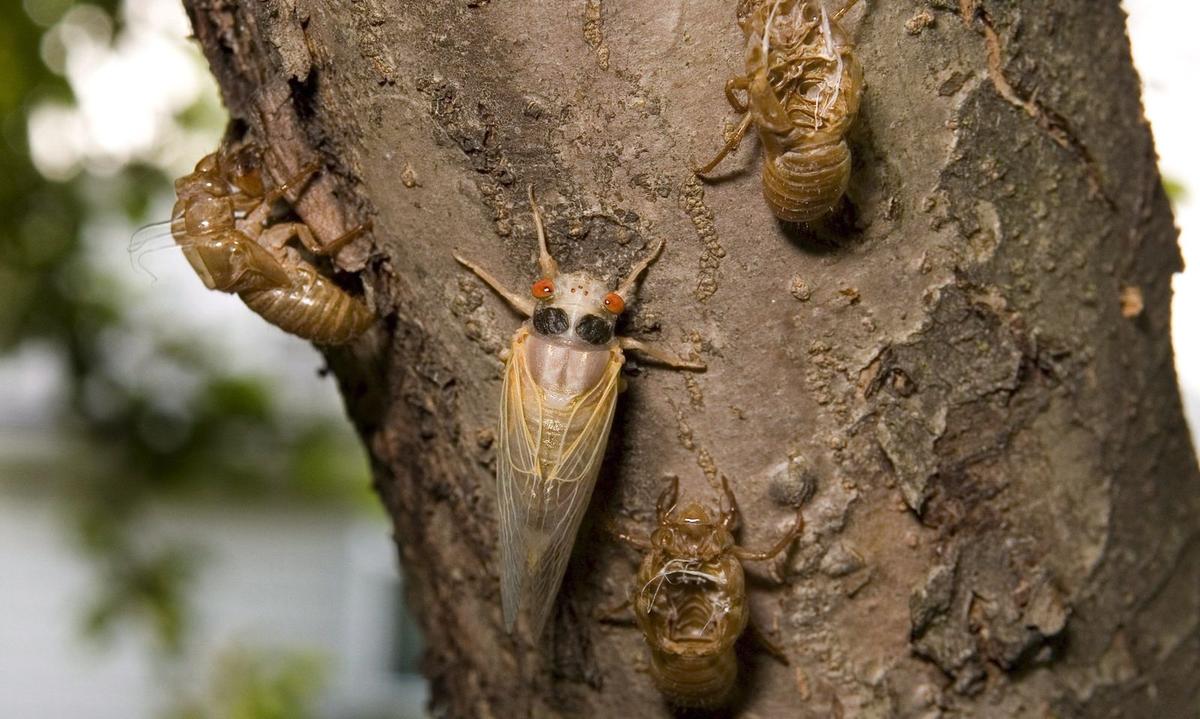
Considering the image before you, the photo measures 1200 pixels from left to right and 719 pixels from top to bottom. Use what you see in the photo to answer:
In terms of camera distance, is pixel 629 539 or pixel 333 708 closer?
pixel 629 539

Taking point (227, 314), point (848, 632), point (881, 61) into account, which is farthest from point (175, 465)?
point (881, 61)

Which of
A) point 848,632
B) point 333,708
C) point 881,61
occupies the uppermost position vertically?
point 881,61

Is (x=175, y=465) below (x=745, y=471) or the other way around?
below

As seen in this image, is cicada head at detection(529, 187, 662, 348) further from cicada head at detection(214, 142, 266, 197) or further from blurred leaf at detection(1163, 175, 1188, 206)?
blurred leaf at detection(1163, 175, 1188, 206)

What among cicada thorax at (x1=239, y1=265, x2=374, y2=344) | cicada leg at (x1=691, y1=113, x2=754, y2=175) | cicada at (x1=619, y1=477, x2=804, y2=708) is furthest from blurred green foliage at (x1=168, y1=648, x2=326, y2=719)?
cicada leg at (x1=691, y1=113, x2=754, y2=175)

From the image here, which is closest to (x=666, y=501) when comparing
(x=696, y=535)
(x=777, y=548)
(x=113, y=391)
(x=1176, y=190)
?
(x=696, y=535)

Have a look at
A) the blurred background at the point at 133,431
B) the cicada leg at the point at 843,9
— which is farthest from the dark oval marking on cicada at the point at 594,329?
the blurred background at the point at 133,431

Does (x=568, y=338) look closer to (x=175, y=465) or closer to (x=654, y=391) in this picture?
(x=654, y=391)
